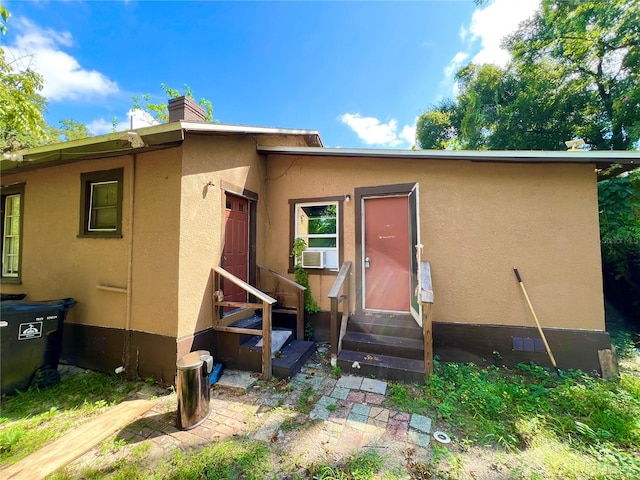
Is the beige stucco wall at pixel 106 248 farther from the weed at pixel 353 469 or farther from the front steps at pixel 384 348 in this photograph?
the front steps at pixel 384 348

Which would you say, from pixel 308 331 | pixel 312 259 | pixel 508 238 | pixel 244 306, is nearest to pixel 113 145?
pixel 244 306

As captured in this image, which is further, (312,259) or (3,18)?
(312,259)

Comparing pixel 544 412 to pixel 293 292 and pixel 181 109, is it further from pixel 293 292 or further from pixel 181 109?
pixel 181 109

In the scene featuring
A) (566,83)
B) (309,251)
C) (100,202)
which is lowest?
(309,251)

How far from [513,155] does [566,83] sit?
9503mm

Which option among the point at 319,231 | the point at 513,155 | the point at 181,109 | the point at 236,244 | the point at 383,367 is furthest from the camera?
the point at 319,231

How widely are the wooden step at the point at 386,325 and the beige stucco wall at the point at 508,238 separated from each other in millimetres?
550

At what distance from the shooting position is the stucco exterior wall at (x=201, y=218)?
3514 mm

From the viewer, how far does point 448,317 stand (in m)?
4.30

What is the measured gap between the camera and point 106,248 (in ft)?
12.8

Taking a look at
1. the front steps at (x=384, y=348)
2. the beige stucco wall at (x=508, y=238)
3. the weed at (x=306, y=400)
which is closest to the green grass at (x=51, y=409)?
the weed at (x=306, y=400)

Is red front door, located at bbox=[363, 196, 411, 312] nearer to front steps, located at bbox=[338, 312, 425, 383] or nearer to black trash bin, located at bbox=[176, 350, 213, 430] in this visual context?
front steps, located at bbox=[338, 312, 425, 383]

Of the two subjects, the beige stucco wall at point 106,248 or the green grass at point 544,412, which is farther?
the beige stucco wall at point 106,248

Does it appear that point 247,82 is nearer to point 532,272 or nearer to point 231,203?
point 231,203
